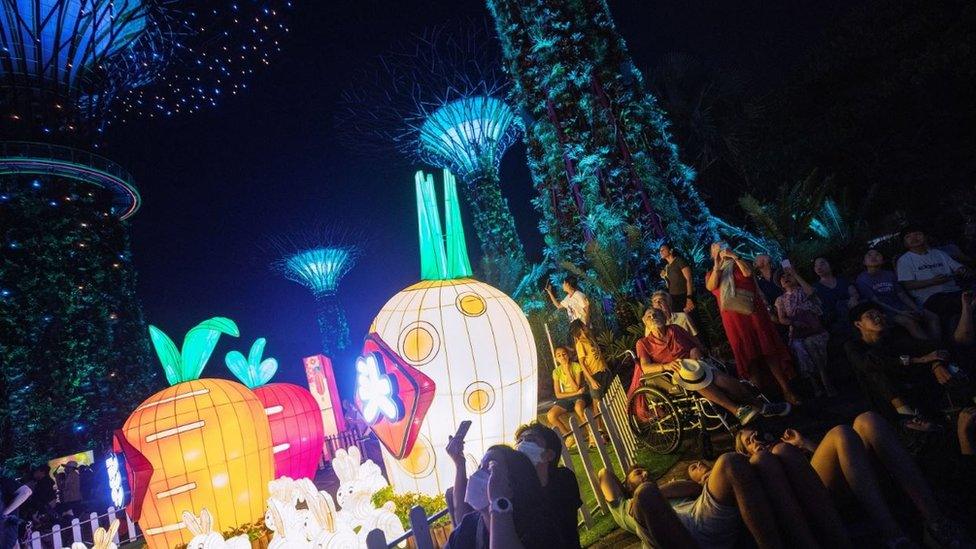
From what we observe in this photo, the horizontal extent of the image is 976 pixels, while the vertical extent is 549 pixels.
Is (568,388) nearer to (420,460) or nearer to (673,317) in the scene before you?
(673,317)

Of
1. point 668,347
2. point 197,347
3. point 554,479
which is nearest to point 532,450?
point 554,479

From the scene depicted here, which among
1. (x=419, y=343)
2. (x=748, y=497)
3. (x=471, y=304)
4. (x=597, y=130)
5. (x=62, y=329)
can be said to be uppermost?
(x=62, y=329)

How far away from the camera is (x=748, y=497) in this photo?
105 inches

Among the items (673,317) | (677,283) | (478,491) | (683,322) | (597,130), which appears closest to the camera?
(478,491)

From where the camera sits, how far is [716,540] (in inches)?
111

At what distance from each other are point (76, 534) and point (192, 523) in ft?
20.8

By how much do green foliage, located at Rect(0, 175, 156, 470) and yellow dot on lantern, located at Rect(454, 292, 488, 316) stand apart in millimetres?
16111

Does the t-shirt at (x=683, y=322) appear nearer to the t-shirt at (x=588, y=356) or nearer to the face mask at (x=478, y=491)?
the t-shirt at (x=588, y=356)

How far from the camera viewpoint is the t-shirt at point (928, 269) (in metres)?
5.14

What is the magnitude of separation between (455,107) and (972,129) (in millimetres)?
15915

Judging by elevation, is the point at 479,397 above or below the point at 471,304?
below

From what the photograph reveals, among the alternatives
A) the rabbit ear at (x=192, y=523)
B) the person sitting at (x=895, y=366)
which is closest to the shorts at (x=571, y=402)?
the person sitting at (x=895, y=366)

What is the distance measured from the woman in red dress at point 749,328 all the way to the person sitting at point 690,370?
62 cm

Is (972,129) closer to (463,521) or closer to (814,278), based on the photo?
(814,278)
